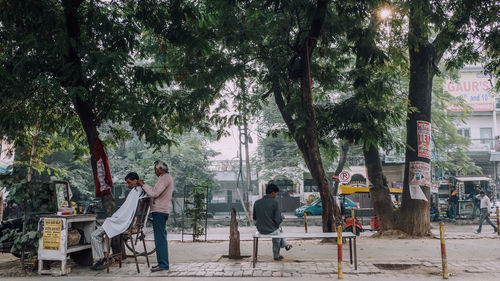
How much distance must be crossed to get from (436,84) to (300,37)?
48.0ft

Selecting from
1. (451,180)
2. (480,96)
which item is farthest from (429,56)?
(480,96)

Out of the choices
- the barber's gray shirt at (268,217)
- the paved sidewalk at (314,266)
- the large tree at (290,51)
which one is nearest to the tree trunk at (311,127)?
the large tree at (290,51)

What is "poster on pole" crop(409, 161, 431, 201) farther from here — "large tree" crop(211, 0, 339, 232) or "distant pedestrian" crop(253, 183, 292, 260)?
"distant pedestrian" crop(253, 183, 292, 260)

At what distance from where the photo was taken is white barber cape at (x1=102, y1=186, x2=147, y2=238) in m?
7.23

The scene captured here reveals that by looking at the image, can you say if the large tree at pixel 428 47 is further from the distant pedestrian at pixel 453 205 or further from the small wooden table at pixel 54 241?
the distant pedestrian at pixel 453 205

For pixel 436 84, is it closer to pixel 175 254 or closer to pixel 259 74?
pixel 259 74

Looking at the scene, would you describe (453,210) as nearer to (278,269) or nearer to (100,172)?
(278,269)

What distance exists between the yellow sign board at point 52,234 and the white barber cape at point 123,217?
81 centimetres

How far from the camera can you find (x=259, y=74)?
1344 cm

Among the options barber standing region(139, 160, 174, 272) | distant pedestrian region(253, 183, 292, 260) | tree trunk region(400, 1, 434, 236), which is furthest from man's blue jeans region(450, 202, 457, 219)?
barber standing region(139, 160, 174, 272)

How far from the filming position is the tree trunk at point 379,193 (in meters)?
14.0

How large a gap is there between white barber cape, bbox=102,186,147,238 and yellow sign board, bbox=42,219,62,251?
0.81 metres

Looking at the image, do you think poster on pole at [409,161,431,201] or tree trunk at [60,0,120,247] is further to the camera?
poster on pole at [409,161,431,201]

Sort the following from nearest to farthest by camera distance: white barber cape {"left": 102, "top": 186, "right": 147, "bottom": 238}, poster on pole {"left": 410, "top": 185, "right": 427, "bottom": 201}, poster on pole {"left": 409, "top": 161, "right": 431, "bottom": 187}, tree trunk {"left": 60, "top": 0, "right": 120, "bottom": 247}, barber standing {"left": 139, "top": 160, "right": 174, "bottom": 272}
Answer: white barber cape {"left": 102, "top": 186, "right": 147, "bottom": 238} < barber standing {"left": 139, "top": 160, "right": 174, "bottom": 272} < tree trunk {"left": 60, "top": 0, "right": 120, "bottom": 247} < poster on pole {"left": 410, "top": 185, "right": 427, "bottom": 201} < poster on pole {"left": 409, "top": 161, "right": 431, "bottom": 187}
